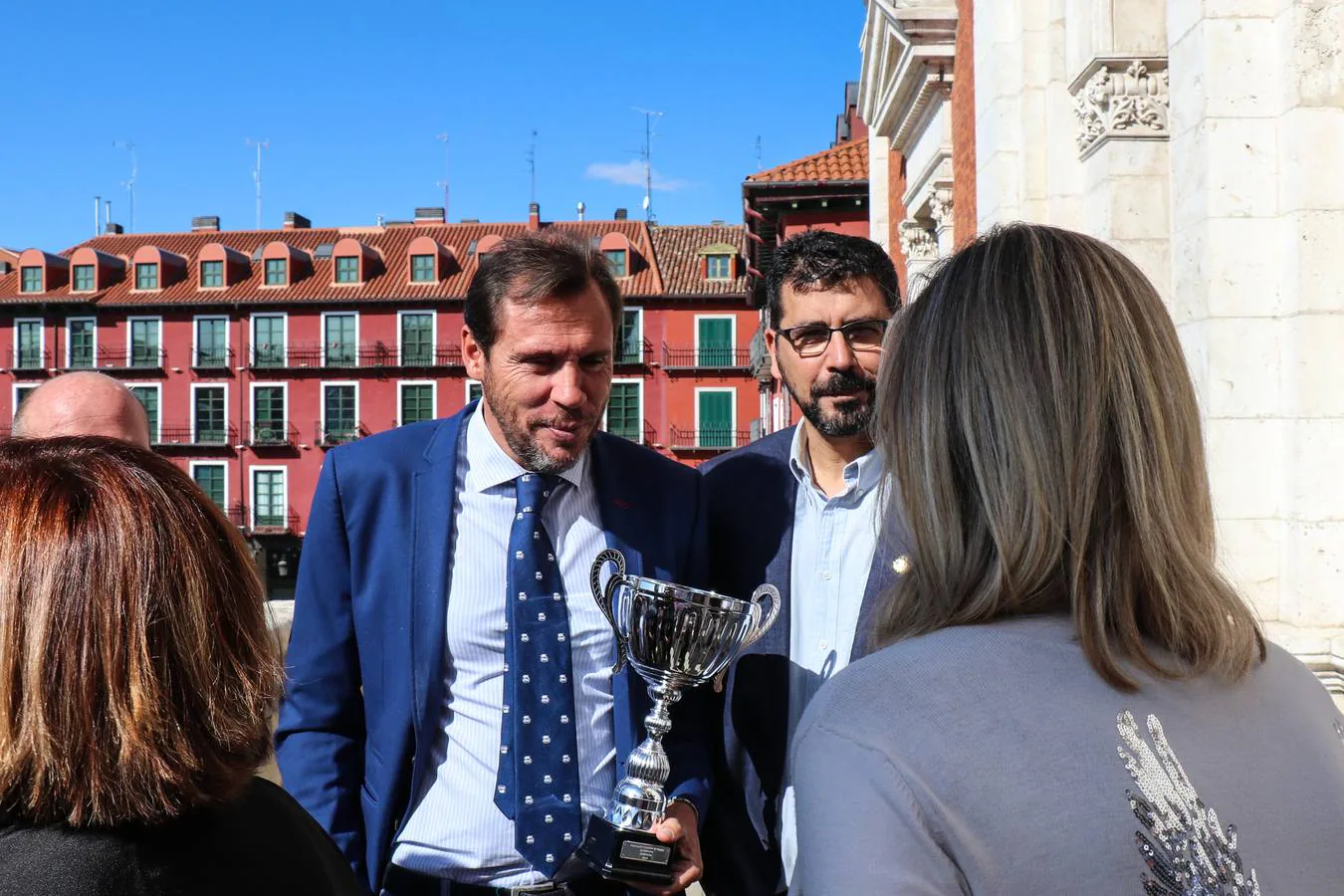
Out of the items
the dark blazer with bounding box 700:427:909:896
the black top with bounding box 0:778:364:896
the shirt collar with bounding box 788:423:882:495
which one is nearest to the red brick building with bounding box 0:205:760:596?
the shirt collar with bounding box 788:423:882:495

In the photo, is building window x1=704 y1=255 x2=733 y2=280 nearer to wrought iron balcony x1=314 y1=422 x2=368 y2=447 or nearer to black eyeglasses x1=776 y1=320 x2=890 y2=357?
wrought iron balcony x1=314 y1=422 x2=368 y2=447

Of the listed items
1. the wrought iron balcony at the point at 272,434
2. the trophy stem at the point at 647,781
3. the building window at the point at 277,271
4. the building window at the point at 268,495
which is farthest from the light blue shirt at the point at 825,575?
the building window at the point at 277,271

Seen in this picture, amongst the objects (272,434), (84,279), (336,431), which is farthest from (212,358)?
(84,279)

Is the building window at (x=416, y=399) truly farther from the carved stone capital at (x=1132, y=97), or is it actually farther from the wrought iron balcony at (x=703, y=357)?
Answer: the carved stone capital at (x=1132, y=97)

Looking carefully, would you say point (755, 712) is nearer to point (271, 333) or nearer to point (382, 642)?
point (382, 642)

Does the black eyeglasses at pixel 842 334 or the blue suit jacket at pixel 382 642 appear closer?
the blue suit jacket at pixel 382 642

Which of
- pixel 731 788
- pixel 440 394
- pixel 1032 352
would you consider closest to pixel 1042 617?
pixel 1032 352

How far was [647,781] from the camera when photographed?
6.97 ft

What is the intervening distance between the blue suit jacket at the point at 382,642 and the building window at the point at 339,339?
41.7 metres

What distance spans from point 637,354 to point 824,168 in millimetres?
19791

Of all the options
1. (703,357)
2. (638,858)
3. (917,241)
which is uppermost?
(703,357)

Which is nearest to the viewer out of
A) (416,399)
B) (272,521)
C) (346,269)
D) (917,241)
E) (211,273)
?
(917,241)

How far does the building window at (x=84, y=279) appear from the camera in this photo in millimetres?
44219

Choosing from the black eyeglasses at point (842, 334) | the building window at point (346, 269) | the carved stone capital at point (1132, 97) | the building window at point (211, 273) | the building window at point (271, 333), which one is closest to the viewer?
the black eyeglasses at point (842, 334)
